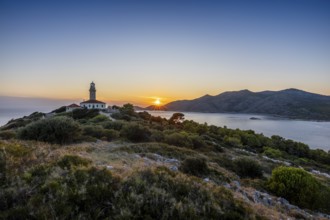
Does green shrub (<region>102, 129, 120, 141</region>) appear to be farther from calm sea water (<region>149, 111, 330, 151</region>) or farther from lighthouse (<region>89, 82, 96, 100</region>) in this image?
calm sea water (<region>149, 111, 330, 151</region>)

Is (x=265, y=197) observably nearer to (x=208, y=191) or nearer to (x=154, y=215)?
(x=208, y=191)

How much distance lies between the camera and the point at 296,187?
8.37 meters

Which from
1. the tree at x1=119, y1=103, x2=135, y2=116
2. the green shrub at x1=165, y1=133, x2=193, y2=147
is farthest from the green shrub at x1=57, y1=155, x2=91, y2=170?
the tree at x1=119, y1=103, x2=135, y2=116

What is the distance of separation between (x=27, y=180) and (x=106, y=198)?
182 cm

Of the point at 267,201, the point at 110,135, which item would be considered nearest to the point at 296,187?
the point at 267,201

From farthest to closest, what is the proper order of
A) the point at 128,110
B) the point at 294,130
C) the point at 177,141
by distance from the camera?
1. the point at 294,130
2. the point at 128,110
3. the point at 177,141

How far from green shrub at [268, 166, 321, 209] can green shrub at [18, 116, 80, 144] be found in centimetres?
1101

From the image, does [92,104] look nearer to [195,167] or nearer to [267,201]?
[195,167]

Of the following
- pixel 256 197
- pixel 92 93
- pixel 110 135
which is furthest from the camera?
pixel 92 93

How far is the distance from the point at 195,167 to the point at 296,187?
12.9ft

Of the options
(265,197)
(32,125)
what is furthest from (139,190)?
(32,125)

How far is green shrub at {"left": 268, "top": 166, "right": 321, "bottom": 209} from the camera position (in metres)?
8.09

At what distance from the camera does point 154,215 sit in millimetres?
3793

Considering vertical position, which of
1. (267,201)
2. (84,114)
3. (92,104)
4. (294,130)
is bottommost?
(294,130)
